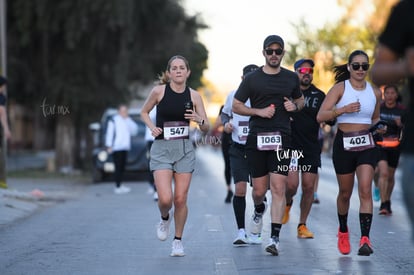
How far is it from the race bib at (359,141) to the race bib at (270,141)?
26.2 inches

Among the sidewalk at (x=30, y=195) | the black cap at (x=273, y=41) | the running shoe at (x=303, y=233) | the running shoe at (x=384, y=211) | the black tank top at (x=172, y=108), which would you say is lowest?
the sidewalk at (x=30, y=195)

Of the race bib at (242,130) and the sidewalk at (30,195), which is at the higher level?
the race bib at (242,130)

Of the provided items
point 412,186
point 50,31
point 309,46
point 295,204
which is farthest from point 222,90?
point 412,186

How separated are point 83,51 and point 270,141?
19.7m

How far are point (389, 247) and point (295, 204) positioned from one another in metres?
5.83

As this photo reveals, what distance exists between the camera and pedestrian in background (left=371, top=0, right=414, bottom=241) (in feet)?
14.5

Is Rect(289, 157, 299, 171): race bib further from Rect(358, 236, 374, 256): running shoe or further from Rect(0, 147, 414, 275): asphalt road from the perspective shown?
Rect(358, 236, 374, 256): running shoe

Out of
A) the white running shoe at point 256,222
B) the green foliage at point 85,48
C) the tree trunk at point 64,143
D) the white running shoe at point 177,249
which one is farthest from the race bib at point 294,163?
the tree trunk at point 64,143

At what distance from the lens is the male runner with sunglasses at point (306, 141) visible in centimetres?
1021

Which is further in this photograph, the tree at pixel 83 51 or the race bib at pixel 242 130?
the tree at pixel 83 51

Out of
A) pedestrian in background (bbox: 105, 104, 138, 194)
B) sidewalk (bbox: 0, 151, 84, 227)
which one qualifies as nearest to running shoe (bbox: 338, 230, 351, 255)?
sidewalk (bbox: 0, 151, 84, 227)

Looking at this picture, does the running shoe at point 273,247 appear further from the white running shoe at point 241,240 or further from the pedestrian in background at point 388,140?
the pedestrian in background at point 388,140

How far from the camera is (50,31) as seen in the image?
26984 millimetres

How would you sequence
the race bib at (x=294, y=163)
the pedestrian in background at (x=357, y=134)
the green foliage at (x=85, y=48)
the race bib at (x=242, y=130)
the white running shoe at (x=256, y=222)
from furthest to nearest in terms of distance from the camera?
1. the green foliage at (x=85, y=48)
2. the race bib at (x=242, y=130)
3. the race bib at (x=294, y=163)
4. the white running shoe at (x=256, y=222)
5. the pedestrian in background at (x=357, y=134)
